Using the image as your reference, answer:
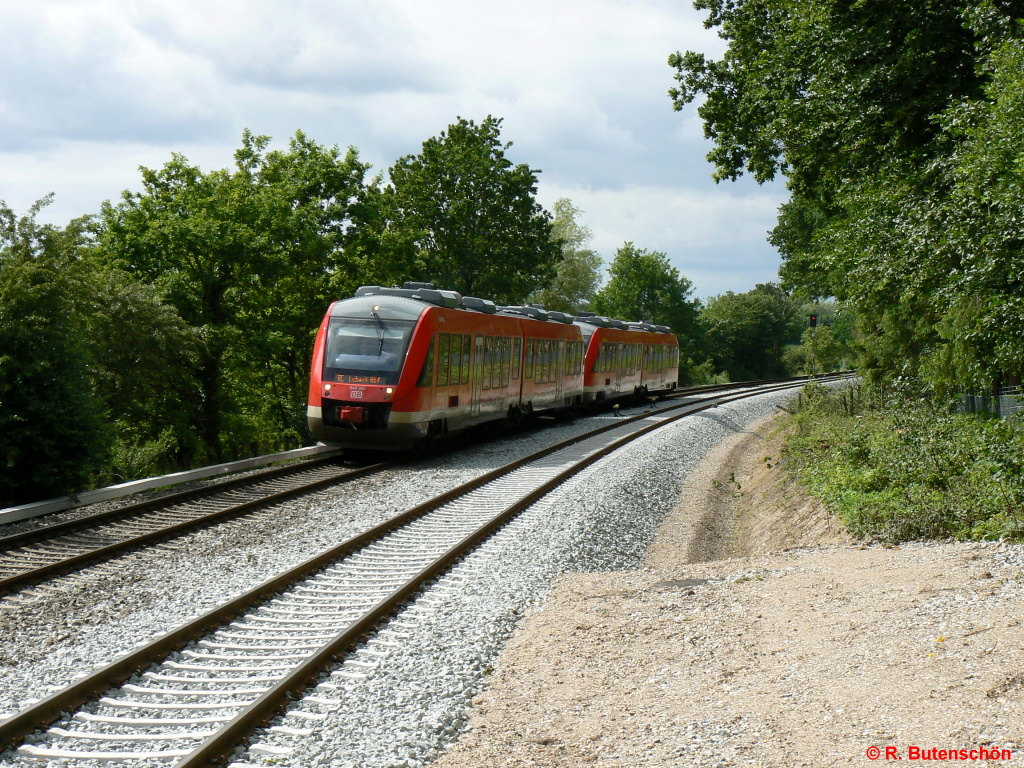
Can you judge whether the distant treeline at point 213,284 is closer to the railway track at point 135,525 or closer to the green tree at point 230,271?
the green tree at point 230,271

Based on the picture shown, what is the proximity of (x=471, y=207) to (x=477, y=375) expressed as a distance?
29843 mm

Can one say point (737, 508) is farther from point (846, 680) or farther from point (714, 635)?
point (846, 680)

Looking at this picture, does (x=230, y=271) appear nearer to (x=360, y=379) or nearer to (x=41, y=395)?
(x=360, y=379)

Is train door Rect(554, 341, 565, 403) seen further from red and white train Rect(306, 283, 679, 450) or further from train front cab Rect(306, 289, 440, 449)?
train front cab Rect(306, 289, 440, 449)

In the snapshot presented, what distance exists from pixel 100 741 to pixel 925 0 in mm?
15683

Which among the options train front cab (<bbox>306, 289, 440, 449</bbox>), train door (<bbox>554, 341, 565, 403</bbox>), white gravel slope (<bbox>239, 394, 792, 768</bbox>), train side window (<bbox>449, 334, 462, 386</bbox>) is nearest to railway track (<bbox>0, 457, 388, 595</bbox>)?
train front cab (<bbox>306, 289, 440, 449</bbox>)

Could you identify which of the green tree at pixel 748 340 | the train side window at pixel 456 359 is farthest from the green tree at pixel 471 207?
the green tree at pixel 748 340

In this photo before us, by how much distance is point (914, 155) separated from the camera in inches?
610

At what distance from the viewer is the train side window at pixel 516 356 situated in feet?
76.1

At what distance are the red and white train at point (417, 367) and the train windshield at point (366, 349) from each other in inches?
0.7

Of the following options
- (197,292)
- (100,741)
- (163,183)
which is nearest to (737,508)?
(100,741)

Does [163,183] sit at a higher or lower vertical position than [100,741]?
higher

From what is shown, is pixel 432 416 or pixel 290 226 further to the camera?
pixel 290 226

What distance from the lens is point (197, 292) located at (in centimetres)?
2472
